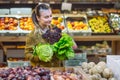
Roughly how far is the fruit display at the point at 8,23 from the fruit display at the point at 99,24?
4.80 ft

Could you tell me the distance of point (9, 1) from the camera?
779cm

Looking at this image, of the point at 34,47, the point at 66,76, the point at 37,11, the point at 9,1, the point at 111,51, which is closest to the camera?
the point at 66,76

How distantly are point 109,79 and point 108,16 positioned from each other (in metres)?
3.43

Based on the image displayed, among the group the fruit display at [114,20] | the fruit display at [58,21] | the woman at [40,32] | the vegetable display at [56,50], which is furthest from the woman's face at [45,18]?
the fruit display at [114,20]

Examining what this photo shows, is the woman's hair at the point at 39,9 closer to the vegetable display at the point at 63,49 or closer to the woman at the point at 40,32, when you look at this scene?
the woman at the point at 40,32

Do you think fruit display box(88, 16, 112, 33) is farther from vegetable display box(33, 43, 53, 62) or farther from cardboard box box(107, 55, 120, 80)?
cardboard box box(107, 55, 120, 80)

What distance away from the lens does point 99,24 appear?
21.9 feet

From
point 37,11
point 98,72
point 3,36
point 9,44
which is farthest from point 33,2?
point 98,72

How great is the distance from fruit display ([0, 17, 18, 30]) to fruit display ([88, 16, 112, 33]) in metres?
1.46

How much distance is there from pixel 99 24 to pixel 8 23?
1.79 metres

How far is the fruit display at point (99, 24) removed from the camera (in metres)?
6.39

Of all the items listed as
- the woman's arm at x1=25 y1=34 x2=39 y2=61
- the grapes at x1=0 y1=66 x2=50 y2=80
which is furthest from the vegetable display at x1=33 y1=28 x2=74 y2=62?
the grapes at x1=0 y1=66 x2=50 y2=80

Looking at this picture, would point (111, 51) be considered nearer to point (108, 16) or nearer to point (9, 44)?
point (108, 16)

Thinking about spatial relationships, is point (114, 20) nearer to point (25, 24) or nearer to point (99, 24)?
point (99, 24)
